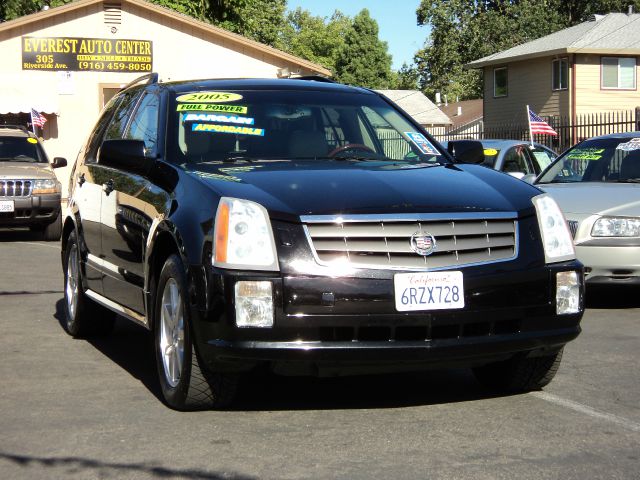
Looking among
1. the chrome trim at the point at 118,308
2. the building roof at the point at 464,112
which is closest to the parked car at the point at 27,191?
the chrome trim at the point at 118,308

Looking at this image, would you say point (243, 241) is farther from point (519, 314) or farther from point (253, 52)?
point (253, 52)

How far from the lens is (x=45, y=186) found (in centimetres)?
1761

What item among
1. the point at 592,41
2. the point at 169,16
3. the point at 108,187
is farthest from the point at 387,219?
the point at 592,41

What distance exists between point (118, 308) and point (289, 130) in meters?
1.49

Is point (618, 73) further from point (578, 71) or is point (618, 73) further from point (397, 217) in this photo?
point (397, 217)

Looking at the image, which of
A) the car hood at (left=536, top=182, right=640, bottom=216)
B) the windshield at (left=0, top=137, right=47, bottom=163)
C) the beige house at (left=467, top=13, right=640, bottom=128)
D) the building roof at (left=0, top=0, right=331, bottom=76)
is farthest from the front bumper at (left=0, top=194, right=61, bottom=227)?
the beige house at (left=467, top=13, right=640, bottom=128)

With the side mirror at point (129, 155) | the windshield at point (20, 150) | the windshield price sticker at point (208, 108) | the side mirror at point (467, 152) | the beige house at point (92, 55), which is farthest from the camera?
the beige house at point (92, 55)

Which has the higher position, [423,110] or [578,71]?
[423,110]

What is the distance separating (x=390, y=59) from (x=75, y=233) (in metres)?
92.5

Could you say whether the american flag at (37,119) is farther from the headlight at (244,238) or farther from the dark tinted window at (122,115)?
the headlight at (244,238)

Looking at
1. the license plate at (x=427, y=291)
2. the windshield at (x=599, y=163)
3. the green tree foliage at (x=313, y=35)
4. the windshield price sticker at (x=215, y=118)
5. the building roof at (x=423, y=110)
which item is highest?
the green tree foliage at (x=313, y=35)

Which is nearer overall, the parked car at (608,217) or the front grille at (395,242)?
the front grille at (395,242)

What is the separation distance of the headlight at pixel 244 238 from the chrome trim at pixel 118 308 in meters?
1.18

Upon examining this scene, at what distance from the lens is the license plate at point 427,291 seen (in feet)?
16.8
